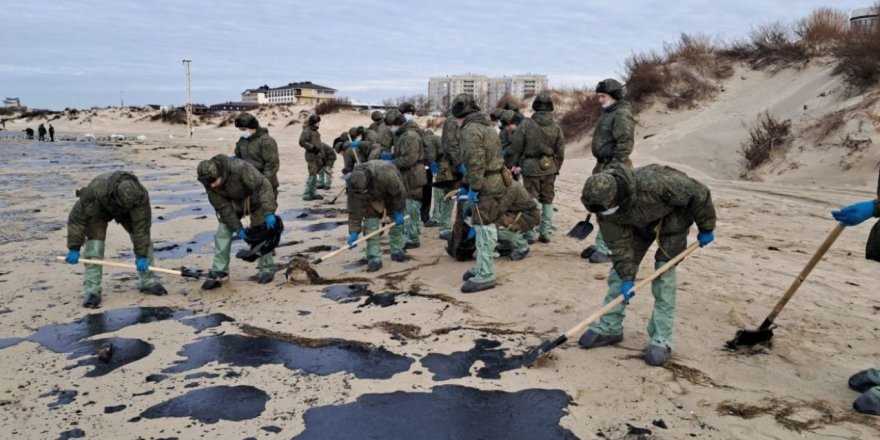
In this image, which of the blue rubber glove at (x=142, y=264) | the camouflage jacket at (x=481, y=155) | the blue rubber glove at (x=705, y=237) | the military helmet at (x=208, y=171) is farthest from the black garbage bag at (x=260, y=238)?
the blue rubber glove at (x=705, y=237)

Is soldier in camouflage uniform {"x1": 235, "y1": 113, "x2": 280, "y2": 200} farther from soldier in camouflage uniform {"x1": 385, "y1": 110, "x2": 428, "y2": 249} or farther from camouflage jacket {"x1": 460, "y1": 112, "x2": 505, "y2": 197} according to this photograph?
camouflage jacket {"x1": 460, "y1": 112, "x2": 505, "y2": 197}

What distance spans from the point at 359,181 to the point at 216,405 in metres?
3.23

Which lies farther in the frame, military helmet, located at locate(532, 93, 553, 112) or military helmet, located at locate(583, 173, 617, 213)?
military helmet, located at locate(532, 93, 553, 112)

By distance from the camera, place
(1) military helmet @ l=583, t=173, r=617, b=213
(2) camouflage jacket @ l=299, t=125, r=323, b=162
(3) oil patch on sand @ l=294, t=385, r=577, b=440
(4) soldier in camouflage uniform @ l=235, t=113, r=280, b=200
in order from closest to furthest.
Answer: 1. (3) oil patch on sand @ l=294, t=385, r=577, b=440
2. (1) military helmet @ l=583, t=173, r=617, b=213
3. (4) soldier in camouflage uniform @ l=235, t=113, r=280, b=200
4. (2) camouflage jacket @ l=299, t=125, r=323, b=162

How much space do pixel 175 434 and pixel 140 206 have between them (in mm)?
3295

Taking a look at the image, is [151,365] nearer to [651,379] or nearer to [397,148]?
[651,379]

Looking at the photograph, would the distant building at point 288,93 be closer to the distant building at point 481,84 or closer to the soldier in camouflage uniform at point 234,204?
the distant building at point 481,84

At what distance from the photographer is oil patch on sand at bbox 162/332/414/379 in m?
4.47

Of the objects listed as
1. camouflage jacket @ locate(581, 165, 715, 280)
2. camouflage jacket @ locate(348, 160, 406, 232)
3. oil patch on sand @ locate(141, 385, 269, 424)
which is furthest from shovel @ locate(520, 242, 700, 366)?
camouflage jacket @ locate(348, 160, 406, 232)

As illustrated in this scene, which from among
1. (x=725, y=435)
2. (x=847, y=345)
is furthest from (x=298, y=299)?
(x=847, y=345)

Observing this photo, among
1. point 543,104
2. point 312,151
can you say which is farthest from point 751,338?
point 312,151

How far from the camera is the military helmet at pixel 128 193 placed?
5.90m

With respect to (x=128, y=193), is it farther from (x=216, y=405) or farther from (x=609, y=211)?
(x=609, y=211)

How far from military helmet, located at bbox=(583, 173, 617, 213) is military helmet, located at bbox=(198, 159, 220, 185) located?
12.4 ft
